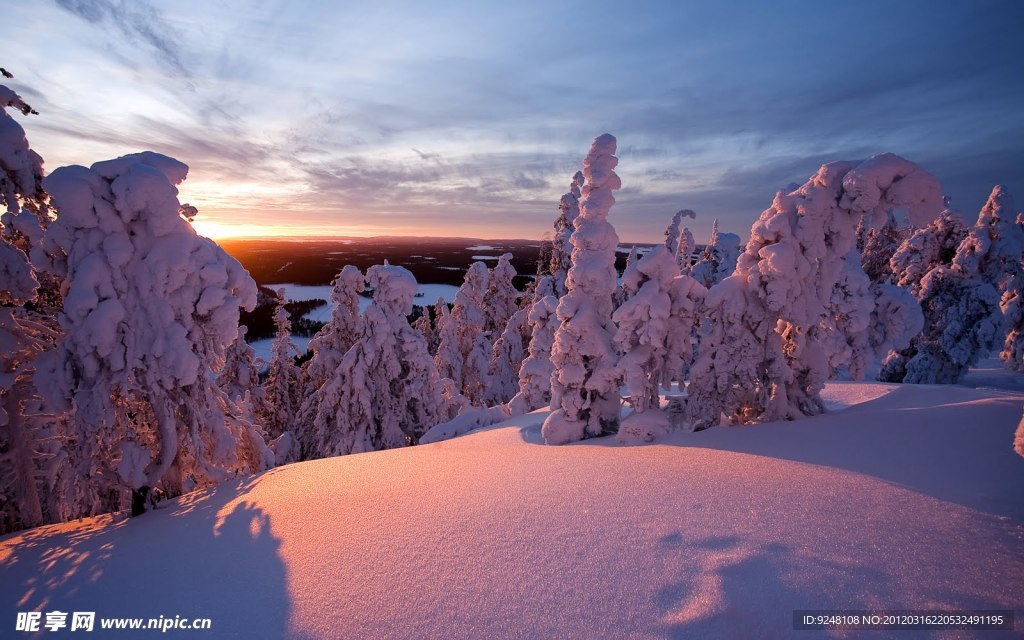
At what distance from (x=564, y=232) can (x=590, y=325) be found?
15.0 meters

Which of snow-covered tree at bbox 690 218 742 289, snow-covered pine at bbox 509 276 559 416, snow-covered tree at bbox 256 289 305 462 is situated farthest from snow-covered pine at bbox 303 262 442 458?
snow-covered tree at bbox 690 218 742 289

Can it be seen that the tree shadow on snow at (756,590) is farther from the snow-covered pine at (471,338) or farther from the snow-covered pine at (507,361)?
the snow-covered pine at (507,361)

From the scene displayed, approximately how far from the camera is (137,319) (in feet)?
22.4

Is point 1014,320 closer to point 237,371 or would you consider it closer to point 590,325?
point 590,325

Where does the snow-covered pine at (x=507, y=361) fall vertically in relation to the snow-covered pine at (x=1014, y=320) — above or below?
below

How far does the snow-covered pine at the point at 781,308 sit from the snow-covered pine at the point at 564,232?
47.8ft

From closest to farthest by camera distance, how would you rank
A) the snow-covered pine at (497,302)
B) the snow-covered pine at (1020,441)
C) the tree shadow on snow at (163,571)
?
the snow-covered pine at (1020,441)
the tree shadow on snow at (163,571)
the snow-covered pine at (497,302)

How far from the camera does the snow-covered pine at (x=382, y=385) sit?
17.1 metres

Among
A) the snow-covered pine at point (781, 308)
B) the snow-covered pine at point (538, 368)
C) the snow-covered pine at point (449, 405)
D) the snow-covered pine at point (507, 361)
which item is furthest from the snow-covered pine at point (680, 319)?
the snow-covered pine at point (507, 361)

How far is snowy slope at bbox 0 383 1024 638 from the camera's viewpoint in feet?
10.0

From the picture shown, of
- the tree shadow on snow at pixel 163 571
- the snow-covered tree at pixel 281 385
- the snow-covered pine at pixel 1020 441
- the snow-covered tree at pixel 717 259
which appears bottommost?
the snow-covered tree at pixel 281 385

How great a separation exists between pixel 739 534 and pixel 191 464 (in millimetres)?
9139

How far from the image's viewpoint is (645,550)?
374cm

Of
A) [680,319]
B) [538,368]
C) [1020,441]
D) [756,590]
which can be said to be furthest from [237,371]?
[1020,441]
